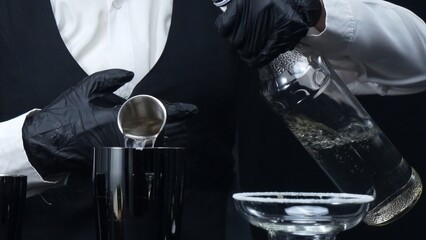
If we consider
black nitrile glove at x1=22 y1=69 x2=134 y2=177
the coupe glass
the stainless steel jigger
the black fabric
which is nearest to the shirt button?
the black fabric

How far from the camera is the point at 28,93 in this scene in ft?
3.12

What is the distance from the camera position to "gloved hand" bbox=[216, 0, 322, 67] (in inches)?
27.5

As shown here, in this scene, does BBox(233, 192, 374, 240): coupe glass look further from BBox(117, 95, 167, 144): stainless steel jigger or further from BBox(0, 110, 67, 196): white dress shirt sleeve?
BBox(0, 110, 67, 196): white dress shirt sleeve

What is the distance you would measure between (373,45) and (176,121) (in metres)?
0.32

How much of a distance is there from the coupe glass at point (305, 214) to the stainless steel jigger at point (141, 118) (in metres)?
0.12

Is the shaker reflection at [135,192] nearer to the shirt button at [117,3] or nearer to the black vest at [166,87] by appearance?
the black vest at [166,87]

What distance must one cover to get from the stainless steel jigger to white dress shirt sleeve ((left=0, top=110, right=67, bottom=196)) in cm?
22

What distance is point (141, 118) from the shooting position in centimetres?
62

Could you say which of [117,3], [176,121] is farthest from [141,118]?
[117,3]

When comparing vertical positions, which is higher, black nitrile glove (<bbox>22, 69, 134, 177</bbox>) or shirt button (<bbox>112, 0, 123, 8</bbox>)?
shirt button (<bbox>112, 0, 123, 8</bbox>)

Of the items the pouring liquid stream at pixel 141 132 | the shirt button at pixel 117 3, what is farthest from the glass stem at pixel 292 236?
the shirt button at pixel 117 3

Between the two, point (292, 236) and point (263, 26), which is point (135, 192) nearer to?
point (292, 236)

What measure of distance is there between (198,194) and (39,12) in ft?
1.11

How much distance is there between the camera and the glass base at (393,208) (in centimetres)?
78
